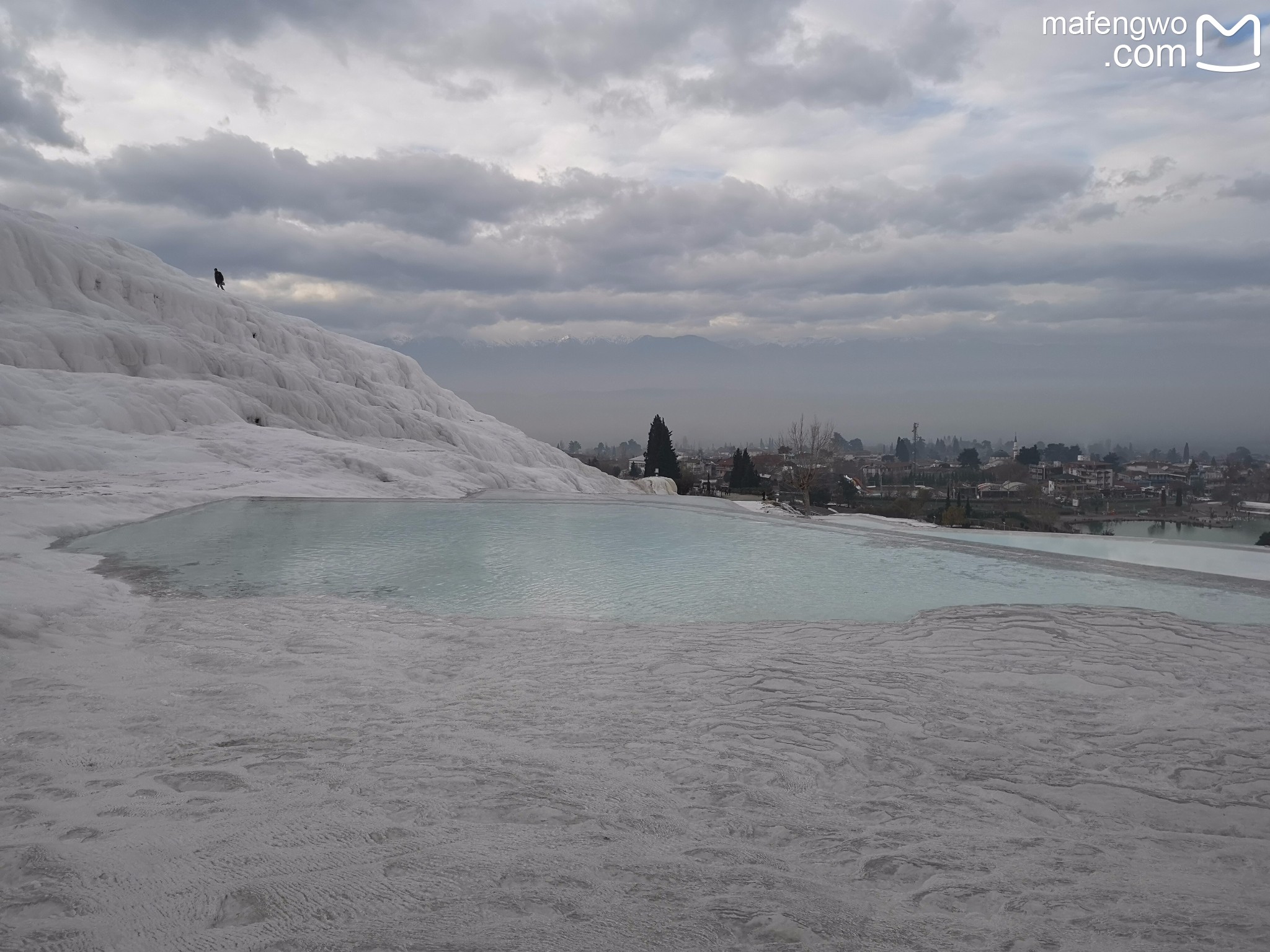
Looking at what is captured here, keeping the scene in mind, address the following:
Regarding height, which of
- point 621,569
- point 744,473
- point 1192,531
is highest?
point 744,473

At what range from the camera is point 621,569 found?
8.21 metres

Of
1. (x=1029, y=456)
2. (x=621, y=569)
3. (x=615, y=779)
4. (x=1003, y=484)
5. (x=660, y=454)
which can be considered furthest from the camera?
(x=660, y=454)

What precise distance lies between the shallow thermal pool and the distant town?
429cm

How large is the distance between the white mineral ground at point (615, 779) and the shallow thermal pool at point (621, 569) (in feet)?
2.16

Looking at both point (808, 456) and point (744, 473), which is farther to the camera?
point (744, 473)

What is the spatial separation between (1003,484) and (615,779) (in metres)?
20.0

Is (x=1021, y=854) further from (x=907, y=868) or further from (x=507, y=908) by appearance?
(x=507, y=908)

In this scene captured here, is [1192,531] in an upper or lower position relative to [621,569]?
upper

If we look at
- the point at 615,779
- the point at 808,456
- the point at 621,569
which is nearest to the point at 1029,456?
the point at 808,456

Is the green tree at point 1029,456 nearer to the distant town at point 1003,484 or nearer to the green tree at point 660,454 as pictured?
the distant town at point 1003,484

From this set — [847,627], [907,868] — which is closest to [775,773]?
[907,868]

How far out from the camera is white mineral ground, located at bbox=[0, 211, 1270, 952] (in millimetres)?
2105

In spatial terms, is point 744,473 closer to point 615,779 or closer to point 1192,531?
point 1192,531

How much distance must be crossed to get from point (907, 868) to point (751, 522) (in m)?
9.54
